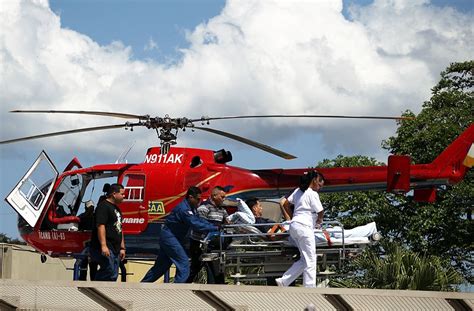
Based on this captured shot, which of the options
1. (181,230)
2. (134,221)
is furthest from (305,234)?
(134,221)

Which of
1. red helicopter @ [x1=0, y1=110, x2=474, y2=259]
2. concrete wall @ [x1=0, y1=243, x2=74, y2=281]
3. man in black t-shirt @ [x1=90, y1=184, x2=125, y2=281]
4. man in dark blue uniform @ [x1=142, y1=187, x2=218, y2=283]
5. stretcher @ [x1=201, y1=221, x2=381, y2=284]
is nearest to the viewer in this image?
man in black t-shirt @ [x1=90, y1=184, x2=125, y2=281]

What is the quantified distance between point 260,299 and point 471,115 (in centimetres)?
2481

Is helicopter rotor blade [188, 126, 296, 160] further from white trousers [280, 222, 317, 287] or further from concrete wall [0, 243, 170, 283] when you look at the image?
concrete wall [0, 243, 170, 283]

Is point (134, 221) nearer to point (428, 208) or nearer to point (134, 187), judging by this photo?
point (134, 187)

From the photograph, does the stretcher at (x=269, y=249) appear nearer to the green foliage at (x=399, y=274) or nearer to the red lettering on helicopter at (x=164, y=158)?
the red lettering on helicopter at (x=164, y=158)

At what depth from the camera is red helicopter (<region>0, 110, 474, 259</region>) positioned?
14.5m

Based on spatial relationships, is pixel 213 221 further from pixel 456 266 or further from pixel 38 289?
pixel 456 266

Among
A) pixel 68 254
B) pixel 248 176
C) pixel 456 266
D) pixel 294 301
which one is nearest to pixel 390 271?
pixel 248 176

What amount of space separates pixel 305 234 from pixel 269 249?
2.38 ft

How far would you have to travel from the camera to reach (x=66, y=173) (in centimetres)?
1577

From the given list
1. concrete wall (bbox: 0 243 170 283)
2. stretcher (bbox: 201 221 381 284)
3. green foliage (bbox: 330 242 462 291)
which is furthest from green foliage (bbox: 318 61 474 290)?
stretcher (bbox: 201 221 381 284)

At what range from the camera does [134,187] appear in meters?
14.7

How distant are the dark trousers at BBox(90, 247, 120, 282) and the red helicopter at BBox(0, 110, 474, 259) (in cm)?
365

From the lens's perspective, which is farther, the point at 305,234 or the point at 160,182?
the point at 160,182
